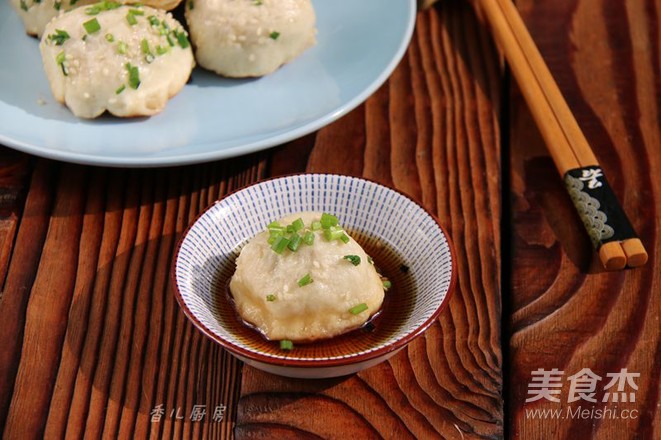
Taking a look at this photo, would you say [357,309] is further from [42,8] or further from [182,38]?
[42,8]

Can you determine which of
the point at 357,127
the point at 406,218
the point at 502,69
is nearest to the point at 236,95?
the point at 357,127

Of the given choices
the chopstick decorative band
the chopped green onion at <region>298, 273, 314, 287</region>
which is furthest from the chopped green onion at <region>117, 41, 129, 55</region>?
the chopstick decorative band

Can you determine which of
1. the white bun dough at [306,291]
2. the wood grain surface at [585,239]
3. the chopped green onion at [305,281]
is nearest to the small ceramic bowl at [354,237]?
the white bun dough at [306,291]

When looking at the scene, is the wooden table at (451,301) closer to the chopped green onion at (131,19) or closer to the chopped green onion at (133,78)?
the chopped green onion at (133,78)

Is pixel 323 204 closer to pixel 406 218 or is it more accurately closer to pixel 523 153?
pixel 406 218

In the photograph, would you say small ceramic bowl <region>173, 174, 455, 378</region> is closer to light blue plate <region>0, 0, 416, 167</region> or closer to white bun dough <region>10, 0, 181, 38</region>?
Result: light blue plate <region>0, 0, 416, 167</region>
